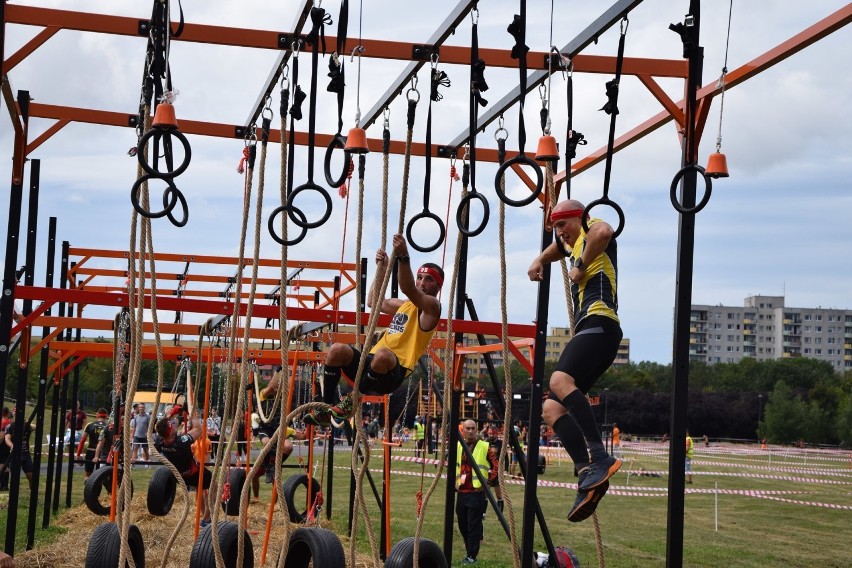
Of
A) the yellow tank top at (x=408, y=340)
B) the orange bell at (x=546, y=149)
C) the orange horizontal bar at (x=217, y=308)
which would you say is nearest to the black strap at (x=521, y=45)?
the orange bell at (x=546, y=149)

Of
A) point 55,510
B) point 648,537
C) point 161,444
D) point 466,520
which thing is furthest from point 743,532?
point 55,510

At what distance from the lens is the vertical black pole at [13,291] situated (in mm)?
6482

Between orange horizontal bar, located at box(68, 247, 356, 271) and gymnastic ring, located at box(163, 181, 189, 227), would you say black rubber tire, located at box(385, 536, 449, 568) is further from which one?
orange horizontal bar, located at box(68, 247, 356, 271)

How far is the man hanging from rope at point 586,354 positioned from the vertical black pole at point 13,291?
3.34 meters

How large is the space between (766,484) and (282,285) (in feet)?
83.4

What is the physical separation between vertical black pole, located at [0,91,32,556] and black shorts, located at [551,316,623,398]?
3.37 meters

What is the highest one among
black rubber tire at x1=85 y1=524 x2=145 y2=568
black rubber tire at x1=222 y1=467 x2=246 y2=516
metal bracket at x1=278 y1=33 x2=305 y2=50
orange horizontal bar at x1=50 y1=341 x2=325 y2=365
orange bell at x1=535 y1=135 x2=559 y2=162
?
metal bracket at x1=278 y1=33 x2=305 y2=50

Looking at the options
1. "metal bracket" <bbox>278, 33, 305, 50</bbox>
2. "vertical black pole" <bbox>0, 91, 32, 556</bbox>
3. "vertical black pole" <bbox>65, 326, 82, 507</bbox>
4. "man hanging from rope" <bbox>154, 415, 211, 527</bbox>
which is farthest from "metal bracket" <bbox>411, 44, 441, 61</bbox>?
"vertical black pole" <bbox>65, 326, 82, 507</bbox>

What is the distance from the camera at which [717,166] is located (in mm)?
4684

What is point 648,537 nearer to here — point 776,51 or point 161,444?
point 161,444

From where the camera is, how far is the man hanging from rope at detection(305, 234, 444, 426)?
20.3 ft

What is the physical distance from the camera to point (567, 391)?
4.91 metres

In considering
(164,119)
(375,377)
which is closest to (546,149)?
(164,119)

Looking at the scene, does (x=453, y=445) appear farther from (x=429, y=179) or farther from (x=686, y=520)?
(x=686, y=520)
